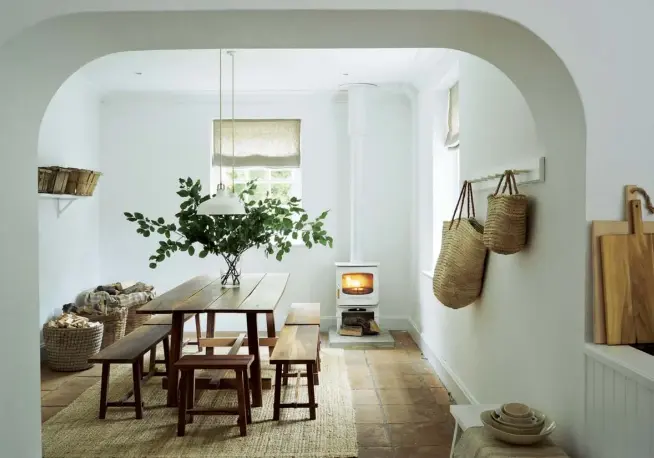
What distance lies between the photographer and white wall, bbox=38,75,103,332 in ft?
17.7

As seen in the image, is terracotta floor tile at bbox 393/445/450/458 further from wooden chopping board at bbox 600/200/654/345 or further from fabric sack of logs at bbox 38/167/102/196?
fabric sack of logs at bbox 38/167/102/196

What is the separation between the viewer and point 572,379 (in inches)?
88.0

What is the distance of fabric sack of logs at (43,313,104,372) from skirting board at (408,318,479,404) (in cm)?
291

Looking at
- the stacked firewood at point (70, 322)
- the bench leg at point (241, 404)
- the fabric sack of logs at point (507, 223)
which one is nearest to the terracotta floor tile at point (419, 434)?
the bench leg at point (241, 404)

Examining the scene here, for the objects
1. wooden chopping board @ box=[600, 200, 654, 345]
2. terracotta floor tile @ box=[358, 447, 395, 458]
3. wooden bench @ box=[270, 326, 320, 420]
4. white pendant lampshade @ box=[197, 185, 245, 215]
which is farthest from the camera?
white pendant lampshade @ box=[197, 185, 245, 215]

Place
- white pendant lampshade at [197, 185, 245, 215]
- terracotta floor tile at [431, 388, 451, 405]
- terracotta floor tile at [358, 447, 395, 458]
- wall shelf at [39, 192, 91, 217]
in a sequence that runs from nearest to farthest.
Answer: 1. terracotta floor tile at [358, 447, 395, 458]
2. white pendant lampshade at [197, 185, 245, 215]
3. terracotta floor tile at [431, 388, 451, 405]
4. wall shelf at [39, 192, 91, 217]

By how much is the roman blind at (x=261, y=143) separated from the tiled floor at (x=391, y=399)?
2304 millimetres

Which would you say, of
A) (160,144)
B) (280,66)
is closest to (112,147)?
(160,144)

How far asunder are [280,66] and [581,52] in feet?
12.4

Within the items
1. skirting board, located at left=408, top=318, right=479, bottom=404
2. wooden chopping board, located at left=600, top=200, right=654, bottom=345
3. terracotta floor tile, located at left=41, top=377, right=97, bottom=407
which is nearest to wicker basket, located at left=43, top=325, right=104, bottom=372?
terracotta floor tile, located at left=41, top=377, right=97, bottom=407

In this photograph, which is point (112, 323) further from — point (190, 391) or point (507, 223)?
point (507, 223)

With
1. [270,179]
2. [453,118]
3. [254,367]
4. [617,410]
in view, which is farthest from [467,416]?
[270,179]

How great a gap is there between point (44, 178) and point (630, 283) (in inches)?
180

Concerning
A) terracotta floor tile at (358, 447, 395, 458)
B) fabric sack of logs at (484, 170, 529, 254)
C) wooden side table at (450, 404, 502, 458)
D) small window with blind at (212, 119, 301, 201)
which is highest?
small window with blind at (212, 119, 301, 201)
